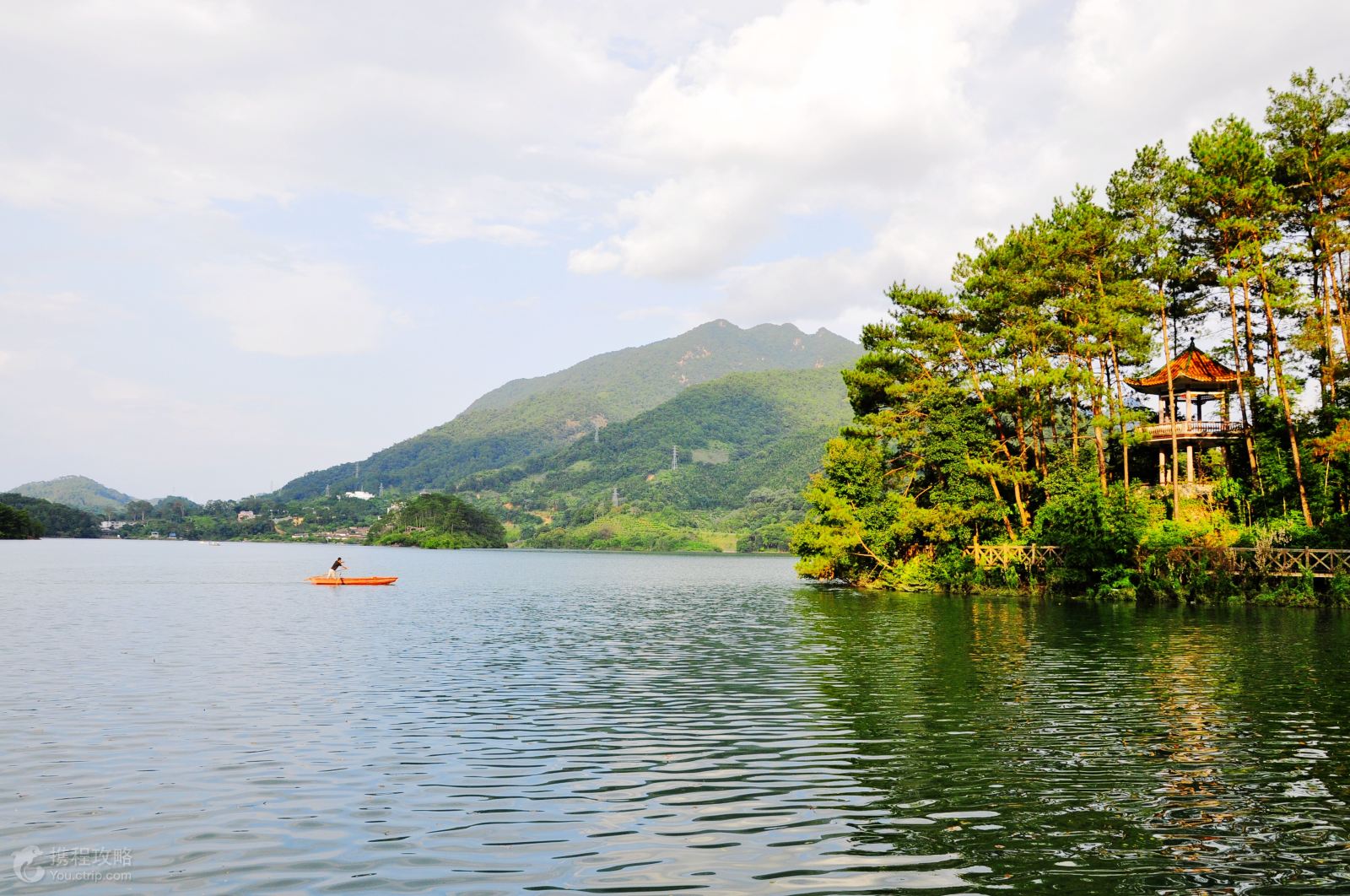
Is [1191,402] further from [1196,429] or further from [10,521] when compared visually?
[10,521]

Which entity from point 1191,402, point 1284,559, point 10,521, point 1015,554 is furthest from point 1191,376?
point 10,521

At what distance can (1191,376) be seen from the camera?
60.0 m

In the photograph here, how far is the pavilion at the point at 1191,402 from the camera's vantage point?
2322 inches

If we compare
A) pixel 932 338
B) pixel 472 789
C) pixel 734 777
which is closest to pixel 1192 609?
pixel 932 338

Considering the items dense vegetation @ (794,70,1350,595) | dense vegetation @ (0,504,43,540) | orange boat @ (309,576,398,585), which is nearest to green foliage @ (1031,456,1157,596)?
dense vegetation @ (794,70,1350,595)

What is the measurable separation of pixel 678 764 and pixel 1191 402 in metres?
59.0

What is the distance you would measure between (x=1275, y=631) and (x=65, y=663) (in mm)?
44360

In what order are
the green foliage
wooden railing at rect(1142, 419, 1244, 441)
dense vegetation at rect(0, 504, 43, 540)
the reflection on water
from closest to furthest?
1. the reflection on water
2. the green foliage
3. wooden railing at rect(1142, 419, 1244, 441)
4. dense vegetation at rect(0, 504, 43, 540)

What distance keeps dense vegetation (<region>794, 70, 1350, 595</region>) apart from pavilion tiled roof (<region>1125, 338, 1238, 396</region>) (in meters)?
1.61

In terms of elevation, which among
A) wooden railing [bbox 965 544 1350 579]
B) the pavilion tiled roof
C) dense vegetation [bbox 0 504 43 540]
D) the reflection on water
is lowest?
the reflection on water

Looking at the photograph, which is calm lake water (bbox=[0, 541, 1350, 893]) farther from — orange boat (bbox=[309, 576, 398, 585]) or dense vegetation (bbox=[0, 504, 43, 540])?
dense vegetation (bbox=[0, 504, 43, 540])

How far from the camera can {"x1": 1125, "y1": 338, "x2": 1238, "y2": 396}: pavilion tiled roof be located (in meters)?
59.8

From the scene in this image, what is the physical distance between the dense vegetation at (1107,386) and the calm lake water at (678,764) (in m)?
19.3

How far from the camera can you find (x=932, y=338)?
63.2 metres
